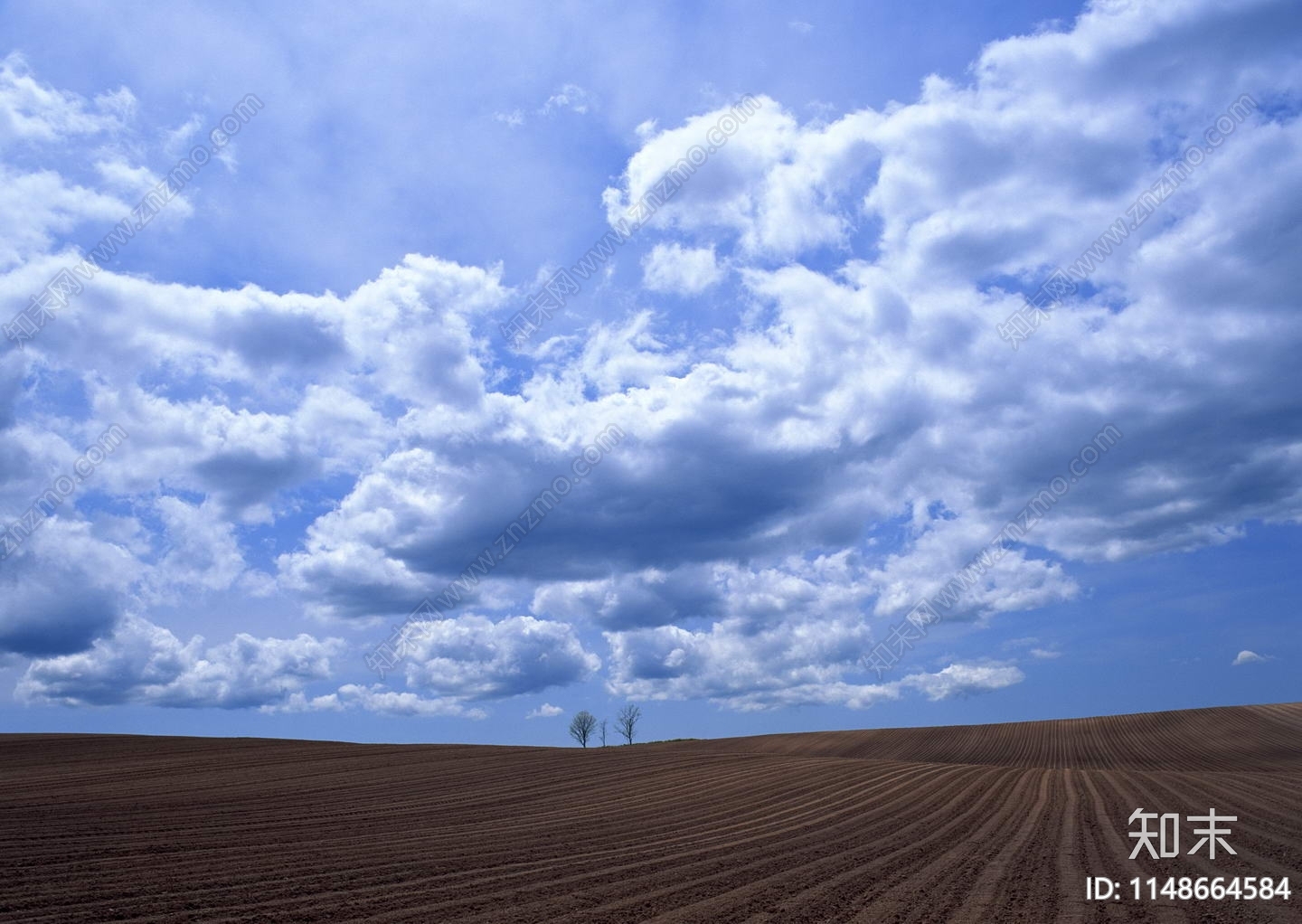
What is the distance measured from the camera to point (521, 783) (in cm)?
3238

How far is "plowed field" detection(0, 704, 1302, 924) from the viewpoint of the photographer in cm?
1230

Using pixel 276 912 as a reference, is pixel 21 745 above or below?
below

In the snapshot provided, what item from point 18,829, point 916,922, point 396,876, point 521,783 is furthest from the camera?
point 521,783

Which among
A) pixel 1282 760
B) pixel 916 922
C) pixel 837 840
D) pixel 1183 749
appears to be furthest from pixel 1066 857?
pixel 1183 749

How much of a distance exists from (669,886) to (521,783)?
65.2 feet

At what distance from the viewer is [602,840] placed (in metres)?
19.4

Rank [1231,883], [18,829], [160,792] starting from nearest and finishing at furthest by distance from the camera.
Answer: [1231,883], [18,829], [160,792]

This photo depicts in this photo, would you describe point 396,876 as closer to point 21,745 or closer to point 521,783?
point 521,783

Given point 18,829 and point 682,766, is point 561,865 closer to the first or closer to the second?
point 18,829

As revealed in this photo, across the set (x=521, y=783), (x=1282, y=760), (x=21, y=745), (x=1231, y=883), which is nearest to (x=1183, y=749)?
(x=1282, y=760)

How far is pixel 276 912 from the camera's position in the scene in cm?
1201

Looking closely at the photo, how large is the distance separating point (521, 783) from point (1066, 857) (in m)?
21.2

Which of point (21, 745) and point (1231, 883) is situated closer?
point (1231, 883)

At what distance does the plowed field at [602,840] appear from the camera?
40.4 feet
